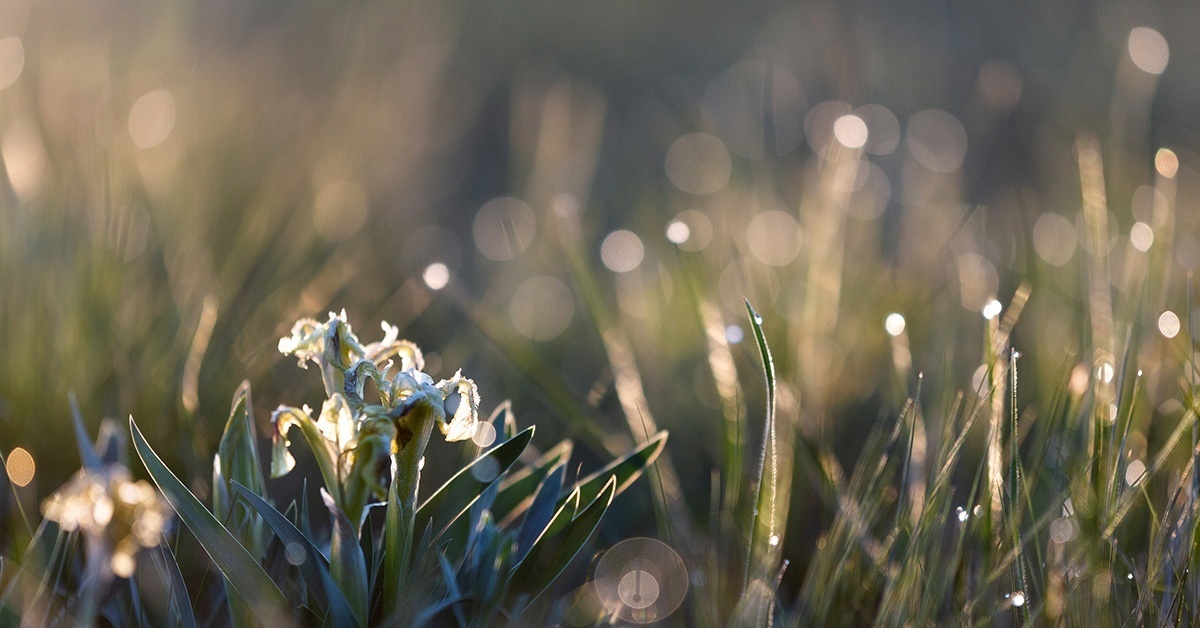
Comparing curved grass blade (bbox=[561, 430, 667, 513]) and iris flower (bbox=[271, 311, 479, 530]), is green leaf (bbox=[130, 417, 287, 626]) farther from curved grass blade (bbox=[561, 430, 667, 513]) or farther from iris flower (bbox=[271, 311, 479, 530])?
curved grass blade (bbox=[561, 430, 667, 513])

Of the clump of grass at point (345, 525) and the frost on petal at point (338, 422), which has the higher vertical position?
the frost on petal at point (338, 422)

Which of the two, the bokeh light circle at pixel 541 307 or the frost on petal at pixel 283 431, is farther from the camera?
the bokeh light circle at pixel 541 307

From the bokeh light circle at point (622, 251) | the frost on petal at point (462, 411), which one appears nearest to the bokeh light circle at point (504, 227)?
the bokeh light circle at point (622, 251)

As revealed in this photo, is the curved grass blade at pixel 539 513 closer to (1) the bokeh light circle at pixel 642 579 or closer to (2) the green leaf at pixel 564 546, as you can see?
(2) the green leaf at pixel 564 546

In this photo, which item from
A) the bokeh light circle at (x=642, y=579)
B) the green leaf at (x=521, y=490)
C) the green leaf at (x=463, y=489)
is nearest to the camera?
the green leaf at (x=463, y=489)

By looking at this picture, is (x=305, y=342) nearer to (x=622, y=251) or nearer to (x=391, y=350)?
(x=391, y=350)

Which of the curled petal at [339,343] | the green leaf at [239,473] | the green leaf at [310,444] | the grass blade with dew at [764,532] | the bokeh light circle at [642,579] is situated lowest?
the bokeh light circle at [642,579]

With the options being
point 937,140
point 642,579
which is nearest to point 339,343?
point 642,579
